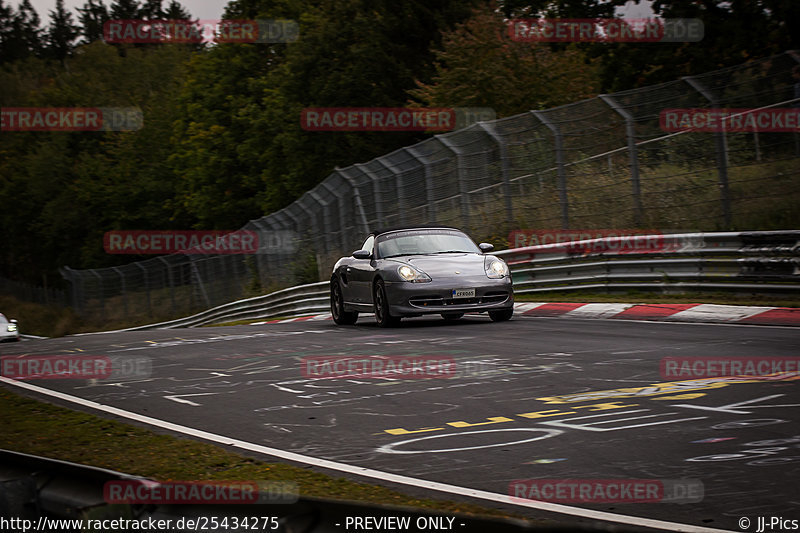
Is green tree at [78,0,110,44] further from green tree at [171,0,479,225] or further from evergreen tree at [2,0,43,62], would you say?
green tree at [171,0,479,225]

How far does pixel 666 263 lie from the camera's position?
Answer: 608 inches

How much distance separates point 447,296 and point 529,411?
6890 mm

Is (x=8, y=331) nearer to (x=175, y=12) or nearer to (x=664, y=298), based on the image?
(x=664, y=298)

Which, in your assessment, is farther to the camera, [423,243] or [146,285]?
[146,285]

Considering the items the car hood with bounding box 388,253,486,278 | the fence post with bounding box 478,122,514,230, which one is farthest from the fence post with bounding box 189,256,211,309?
the car hood with bounding box 388,253,486,278

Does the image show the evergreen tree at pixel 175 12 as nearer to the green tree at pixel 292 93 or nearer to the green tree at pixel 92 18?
the green tree at pixel 92 18

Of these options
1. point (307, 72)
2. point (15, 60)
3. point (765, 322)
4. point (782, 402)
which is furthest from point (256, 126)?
point (15, 60)

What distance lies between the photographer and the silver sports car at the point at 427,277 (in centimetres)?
1370

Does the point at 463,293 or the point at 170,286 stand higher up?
the point at 170,286

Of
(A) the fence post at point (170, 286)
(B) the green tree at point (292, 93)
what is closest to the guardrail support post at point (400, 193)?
(A) the fence post at point (170, 286)

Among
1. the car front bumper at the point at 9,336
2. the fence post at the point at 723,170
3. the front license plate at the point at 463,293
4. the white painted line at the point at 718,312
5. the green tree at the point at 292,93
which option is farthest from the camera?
the green tree at the point at 292,93

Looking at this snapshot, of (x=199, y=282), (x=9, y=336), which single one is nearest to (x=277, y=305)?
(x=9, y=336)

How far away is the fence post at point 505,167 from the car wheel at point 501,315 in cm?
564

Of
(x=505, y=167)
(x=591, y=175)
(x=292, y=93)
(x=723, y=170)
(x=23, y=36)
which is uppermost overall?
(x=23, y=36)
